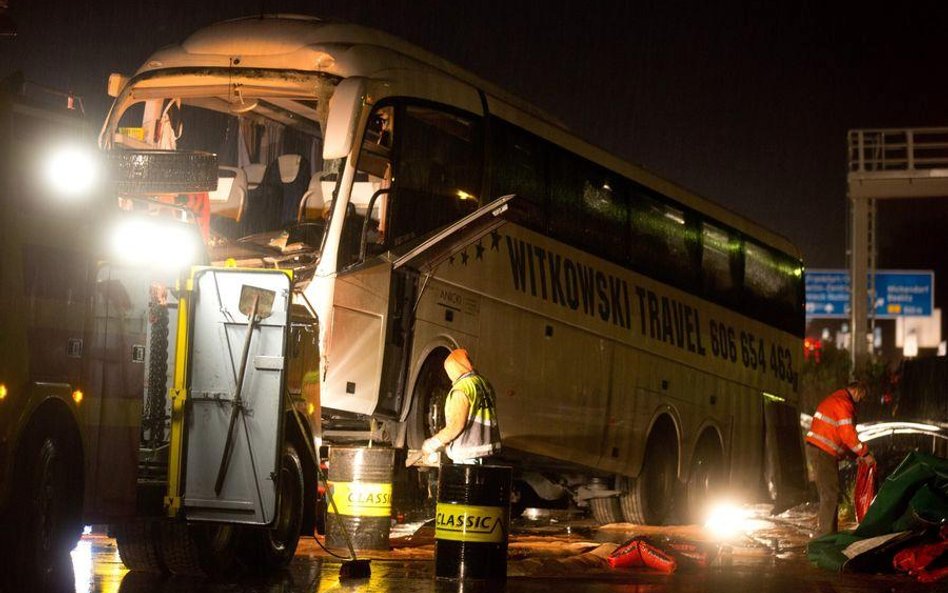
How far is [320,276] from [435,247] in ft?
4.94

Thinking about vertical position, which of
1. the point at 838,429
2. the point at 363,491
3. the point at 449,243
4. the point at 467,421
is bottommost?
the point at 363,491

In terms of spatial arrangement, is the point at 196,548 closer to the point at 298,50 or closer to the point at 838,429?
the point at 298,50

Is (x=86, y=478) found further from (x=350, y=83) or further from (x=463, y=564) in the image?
(x=350, y=83)

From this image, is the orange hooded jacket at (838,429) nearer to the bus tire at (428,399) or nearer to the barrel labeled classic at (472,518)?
the bus tire at (428,399)

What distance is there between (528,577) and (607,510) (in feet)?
26.4

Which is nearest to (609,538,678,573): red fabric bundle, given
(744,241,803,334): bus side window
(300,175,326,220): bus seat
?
(300,175,326,220): bus seat

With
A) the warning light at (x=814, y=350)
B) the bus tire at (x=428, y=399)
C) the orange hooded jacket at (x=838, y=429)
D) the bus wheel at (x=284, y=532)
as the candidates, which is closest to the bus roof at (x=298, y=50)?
the bus tire at (x=428, y=399)

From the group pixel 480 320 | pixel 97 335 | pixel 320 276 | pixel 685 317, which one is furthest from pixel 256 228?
pixel 685 317

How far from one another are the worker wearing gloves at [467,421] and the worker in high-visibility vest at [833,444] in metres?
5.89

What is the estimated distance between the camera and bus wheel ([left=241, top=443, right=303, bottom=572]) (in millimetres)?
11656

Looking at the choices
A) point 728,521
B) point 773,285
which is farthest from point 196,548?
point 773,285

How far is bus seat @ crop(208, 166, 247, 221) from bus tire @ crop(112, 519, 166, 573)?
178 inches

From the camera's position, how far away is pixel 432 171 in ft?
49.5

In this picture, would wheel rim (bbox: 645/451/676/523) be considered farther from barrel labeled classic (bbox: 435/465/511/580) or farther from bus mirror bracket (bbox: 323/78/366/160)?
barrel labeled classic (bbox: 435/465/511/580)
